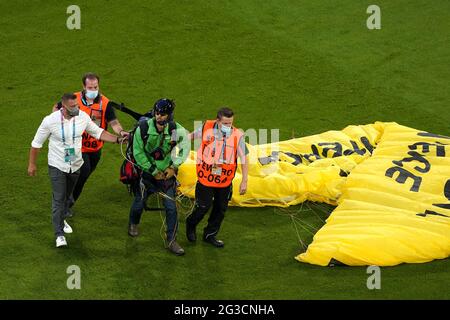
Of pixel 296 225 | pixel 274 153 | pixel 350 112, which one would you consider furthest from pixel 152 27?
pixel 296 225

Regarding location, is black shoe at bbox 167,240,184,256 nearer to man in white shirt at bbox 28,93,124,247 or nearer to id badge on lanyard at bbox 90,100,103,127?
man in white shirt at bbox 28,93,124,247

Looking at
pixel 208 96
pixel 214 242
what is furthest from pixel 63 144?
pixel 208 96

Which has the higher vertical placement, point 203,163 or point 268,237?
point 203,163

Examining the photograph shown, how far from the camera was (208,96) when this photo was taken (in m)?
11.3

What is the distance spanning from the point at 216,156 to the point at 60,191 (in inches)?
55.9

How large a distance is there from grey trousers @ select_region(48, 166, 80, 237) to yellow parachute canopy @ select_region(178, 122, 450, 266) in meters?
1.46

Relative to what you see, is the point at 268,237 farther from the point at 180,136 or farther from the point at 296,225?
the point at 180,136

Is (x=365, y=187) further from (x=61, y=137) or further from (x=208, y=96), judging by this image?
(x=208, y=96)

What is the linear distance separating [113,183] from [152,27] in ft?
14.4

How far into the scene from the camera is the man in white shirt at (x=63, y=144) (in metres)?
7.46

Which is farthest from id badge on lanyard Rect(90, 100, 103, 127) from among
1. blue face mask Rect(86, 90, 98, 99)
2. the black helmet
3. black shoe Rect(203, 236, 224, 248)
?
black shoe Rect(203, 236, 224, 248)

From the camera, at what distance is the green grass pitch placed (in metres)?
7.38
